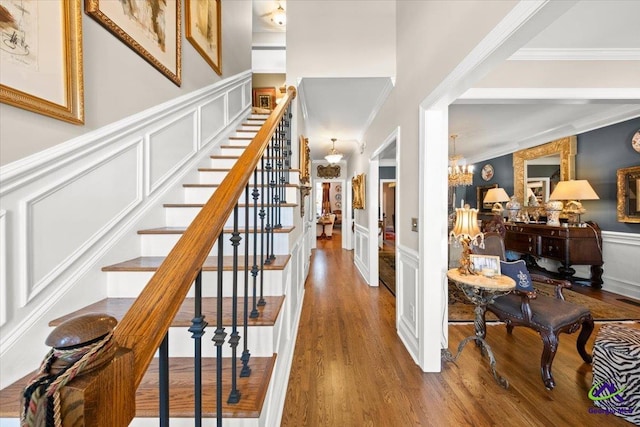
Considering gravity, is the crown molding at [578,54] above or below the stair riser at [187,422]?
above

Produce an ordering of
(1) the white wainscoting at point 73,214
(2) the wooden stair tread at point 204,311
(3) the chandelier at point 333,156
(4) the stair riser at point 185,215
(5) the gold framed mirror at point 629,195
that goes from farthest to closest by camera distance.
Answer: (3) the chandelier at point 333,156 → (5) the gold framed mirror at point 629,195 → (4) the stair riser at point 185,215 → (2) the wooden stair tread at point 204,311 → (1) the white wainscoting at point 73,214

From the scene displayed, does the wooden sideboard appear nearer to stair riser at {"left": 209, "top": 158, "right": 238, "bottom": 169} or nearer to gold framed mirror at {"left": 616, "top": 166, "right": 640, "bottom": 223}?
gold framed mirror at {"left": 616, "top": 166, "right": 640, "bottom": 223}

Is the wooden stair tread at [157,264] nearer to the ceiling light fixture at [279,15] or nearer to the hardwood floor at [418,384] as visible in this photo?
the hardwood floor at [418,384]

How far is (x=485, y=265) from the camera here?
214cm

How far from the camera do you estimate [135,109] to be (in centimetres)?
175

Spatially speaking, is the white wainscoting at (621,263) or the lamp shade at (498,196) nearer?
the white wainscoting at (621,263)

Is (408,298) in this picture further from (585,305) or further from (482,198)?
(482,198)

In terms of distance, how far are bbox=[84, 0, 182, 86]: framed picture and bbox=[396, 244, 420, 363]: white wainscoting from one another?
2.60 meters

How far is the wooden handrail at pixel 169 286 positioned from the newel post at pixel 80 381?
0.14 ft

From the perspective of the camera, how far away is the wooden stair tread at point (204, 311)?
3.97 feet

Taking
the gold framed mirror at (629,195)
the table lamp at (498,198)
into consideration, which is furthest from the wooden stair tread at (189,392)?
the table lamp at (498,198)

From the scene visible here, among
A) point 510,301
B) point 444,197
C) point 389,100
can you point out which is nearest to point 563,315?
point 510,301

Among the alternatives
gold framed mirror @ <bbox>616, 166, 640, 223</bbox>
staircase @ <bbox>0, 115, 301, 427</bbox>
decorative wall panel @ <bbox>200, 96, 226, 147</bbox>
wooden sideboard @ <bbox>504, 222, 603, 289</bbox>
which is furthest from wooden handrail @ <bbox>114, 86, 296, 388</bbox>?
gold framed mirror @ <bbox>616, 166, 640, 223</bbox>

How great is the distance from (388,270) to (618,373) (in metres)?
3.56
